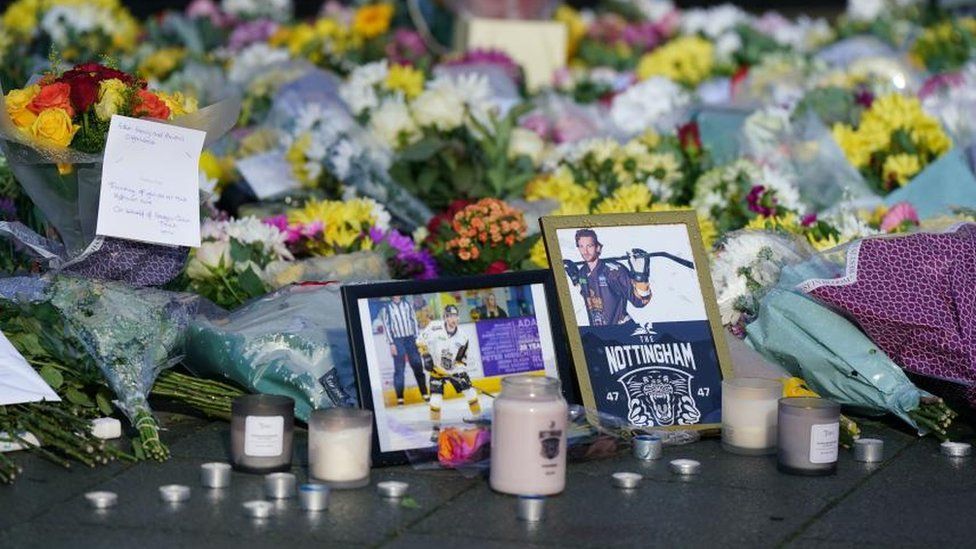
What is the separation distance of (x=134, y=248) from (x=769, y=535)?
1.88m

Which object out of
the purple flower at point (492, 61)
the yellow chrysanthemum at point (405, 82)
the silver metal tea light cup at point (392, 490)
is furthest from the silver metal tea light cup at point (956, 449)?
the purple flower at point (492, 61)

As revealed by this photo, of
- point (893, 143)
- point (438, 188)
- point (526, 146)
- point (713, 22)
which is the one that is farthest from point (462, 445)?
point (713, 22)

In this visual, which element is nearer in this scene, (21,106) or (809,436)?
(809,436)

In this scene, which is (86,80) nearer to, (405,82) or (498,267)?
(498,267)

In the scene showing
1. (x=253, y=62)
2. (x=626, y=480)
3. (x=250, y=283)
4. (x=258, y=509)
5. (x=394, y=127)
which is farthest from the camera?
(x=253, y=62)

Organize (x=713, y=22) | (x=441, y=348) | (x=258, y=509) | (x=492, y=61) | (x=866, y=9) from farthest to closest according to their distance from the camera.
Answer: (x=866, y=9)
(x=713, y=22)
(x=492, y=61)
(x=441, y=348)
(x=258, y=509)

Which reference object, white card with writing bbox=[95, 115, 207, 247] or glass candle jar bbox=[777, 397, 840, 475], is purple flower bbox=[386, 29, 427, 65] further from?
glass candle jar bbox=[777, 397, 840, 475]

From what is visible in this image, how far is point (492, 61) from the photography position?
9641 millimetres

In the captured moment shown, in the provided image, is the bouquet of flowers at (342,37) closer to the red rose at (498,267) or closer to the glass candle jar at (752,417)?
the red rose at (498,267)

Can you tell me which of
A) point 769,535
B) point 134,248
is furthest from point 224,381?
point 769,535

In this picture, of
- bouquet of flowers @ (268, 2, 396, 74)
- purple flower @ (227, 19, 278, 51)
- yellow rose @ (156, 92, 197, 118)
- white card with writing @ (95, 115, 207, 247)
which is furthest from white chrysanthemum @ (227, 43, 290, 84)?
white card with writing @ (95, 115, 207, 247)

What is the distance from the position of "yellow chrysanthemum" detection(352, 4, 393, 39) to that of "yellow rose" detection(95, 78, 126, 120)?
21.4 feet

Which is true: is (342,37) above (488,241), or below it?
above

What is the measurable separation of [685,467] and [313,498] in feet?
3.00
